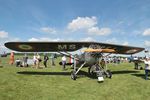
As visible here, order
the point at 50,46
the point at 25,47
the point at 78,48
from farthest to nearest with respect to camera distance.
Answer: the point at 78,48
the point at 25,47
the point at 50,46

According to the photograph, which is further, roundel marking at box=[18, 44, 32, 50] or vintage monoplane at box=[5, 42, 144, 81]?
roundel marking at box=[18, 44, 32, 50]

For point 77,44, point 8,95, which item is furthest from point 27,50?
point 8,95

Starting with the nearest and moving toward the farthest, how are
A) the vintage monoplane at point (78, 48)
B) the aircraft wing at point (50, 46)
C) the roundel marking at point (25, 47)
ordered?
the vintage monoplane at point (78, 48) → the aircraft wing at point (50, 46) → the roundel marking at point (25, 47)

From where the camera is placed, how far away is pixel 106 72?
16984 millimetres

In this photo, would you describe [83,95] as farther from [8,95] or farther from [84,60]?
[84,60]

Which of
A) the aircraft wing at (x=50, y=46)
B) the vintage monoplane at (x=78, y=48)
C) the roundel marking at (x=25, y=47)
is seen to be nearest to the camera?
the vintage monoplane at (x=78, y=48)

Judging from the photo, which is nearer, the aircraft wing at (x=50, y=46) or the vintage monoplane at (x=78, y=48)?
the vintage monoplane at (x=78, y=48)

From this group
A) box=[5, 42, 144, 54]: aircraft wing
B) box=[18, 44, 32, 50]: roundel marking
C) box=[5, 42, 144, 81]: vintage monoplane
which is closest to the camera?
box=[5, 42, 144, 81]: vintage monoplane

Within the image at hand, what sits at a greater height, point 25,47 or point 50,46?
point 50,46

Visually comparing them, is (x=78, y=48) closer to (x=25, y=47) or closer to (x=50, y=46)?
(x=50, y=46)

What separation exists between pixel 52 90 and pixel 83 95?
6.51 ft

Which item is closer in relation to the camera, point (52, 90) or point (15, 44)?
point (52, 90)

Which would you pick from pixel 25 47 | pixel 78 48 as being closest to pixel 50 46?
pixel 25 47

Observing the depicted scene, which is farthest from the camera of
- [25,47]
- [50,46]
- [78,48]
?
[78,48]
